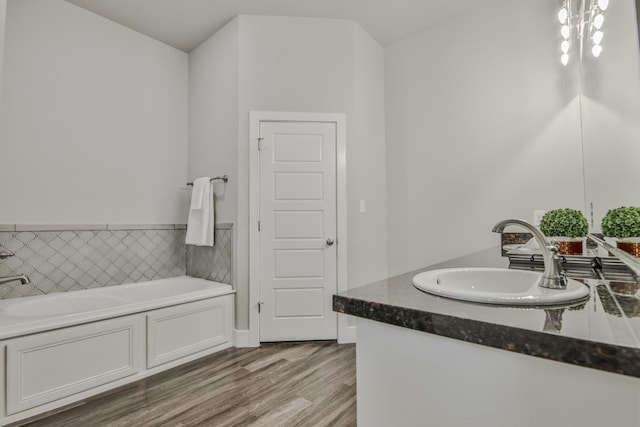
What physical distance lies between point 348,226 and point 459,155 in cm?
116

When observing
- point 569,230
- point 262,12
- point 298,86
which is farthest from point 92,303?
point 569,230

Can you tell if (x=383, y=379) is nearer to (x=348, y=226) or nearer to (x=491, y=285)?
(x=491, y=285)

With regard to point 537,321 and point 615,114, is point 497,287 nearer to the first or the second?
→ point 537,321

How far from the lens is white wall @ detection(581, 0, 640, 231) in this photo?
2.97ft

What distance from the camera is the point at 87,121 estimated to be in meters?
2.84

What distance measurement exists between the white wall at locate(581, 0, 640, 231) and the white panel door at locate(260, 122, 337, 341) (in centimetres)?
187

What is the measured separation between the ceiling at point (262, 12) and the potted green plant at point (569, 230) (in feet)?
7.42

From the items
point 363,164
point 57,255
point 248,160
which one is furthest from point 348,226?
point 57,255

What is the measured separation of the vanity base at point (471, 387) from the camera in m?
0.51

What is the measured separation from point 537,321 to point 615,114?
3.16 ft

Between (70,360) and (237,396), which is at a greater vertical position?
(70,360)

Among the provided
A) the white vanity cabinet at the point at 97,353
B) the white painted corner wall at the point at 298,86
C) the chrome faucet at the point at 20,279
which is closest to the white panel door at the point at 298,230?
the white painted corner wall at the point at 298,86

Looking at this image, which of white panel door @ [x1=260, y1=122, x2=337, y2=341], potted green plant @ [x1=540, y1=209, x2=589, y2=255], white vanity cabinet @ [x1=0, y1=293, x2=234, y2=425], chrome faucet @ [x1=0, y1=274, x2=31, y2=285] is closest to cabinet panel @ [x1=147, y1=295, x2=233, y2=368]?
white vanity cabinet @ [x1=0, y1=293, x2=234, y2=425]

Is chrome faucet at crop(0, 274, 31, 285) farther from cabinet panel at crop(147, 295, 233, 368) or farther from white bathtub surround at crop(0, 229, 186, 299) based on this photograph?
cabinet panel at crop(147, 295, 233, 368)
